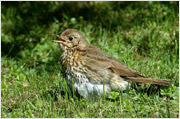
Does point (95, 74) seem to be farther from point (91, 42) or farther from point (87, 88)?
point (91, 42)

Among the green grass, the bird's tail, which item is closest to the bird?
the bird's tail

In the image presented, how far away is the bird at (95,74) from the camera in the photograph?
495 cm

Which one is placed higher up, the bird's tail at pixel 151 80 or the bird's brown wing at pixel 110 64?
the bird's brown wing at pixel 110 64

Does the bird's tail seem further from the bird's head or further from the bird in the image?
the bird's head

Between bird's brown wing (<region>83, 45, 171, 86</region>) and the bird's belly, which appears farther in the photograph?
bird's brown wing (<region>83, 45, 171, 86</region>)

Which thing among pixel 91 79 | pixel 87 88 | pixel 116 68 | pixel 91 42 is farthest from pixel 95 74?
pixel 91 42

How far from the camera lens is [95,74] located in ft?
16.3

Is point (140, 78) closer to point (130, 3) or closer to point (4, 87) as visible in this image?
point (4, 87)

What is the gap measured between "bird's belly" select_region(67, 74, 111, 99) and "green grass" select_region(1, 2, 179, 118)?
124mm

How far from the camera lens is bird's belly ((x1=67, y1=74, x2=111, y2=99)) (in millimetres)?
4930

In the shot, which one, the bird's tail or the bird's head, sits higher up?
the bird's head

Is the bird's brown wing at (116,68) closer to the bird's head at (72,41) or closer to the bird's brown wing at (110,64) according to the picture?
the bird's brown wing at (110,64)

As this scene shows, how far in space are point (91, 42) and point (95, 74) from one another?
6.91 feet

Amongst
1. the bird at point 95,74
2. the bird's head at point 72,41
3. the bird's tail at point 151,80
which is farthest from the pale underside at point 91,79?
the bird's head at point 72,41
